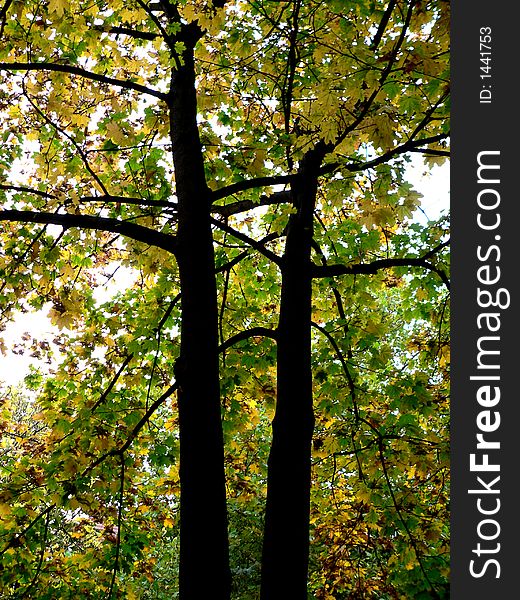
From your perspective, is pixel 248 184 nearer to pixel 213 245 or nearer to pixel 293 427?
pixel 213 245

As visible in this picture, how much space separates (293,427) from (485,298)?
1836mm

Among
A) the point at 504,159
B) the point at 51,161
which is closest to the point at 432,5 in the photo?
the point at 504,159

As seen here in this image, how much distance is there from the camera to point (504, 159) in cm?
268

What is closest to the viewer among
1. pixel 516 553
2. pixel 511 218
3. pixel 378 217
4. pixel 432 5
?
pixel 516 553

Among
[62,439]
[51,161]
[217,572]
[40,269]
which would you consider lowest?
[217,572]

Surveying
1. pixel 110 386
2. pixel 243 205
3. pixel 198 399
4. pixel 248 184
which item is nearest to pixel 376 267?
pixel 248 184

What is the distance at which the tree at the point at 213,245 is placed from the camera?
346 centimetres

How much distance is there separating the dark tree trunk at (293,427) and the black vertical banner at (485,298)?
4.87 feet

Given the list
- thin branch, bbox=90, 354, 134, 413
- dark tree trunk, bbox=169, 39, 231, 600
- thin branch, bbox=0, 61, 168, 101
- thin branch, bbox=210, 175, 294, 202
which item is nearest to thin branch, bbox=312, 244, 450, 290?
thin branch, bbox=210, 175, 294, 202

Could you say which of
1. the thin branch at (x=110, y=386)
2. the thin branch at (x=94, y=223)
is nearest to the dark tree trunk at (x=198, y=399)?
the thin branch at (x=94, y=223)

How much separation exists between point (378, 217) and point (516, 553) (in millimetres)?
2258

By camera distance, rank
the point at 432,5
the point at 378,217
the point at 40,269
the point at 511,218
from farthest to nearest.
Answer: the point at 40,269, the point at 378,217, the point at 432,5, the point at 511,218

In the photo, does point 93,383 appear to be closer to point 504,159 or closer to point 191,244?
point 191,244

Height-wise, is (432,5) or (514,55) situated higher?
(432,5)
